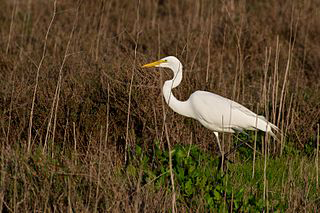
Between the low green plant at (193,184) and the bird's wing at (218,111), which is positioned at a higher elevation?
the bird's wing at (218,111)

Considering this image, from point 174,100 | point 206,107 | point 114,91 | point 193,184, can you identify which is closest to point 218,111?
point 206,107

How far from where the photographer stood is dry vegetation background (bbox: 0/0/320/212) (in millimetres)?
2881

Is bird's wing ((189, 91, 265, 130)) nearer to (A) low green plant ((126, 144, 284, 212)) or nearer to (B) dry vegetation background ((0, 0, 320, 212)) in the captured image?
(B) dry vegetation background ((0, 0, 320, 212))

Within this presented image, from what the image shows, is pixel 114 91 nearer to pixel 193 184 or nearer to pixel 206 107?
pixel 206 107

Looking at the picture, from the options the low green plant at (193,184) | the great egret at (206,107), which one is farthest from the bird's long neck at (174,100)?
the low green plant at (193,184)

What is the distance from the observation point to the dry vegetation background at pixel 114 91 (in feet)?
9.45

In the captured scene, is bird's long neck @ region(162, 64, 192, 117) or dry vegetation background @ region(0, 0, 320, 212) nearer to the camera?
dry vegetation background @ region(0, 0, 320, 212)

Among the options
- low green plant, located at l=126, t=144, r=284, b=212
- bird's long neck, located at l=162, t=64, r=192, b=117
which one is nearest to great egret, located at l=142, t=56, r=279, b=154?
bird's long neck, located at l=162, t=64, r=192, b=117

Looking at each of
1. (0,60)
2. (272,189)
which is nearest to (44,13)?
(0,60)

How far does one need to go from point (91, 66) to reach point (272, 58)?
85.0 inches

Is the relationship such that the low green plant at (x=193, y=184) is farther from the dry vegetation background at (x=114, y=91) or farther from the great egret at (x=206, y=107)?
the great egret at (x=206, y=107)

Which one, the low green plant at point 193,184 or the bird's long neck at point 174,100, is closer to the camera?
the low green plant at point 193,184

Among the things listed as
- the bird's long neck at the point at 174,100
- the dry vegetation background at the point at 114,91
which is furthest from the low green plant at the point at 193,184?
Answer: the bird's long neck at the point at 174,100

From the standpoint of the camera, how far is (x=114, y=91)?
4086 millimetres
